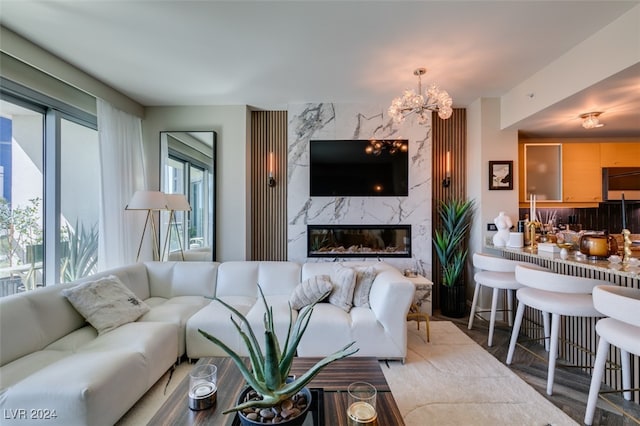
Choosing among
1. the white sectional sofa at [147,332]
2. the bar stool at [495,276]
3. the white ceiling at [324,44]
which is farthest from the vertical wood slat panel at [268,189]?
the bar stool at [495,276]

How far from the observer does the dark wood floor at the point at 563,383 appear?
1.86 metres

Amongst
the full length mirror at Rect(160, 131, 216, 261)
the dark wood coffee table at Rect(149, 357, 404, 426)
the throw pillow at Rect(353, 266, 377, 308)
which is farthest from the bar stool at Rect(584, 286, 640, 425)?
the full length mirror at Rect(160, 131, 216, 261)

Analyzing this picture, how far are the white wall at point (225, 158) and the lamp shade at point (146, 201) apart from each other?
2.63 feet

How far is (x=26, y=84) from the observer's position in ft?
8.24

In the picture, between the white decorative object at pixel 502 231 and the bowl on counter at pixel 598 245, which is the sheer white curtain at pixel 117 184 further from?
the bowl on counter at pixel 598 245

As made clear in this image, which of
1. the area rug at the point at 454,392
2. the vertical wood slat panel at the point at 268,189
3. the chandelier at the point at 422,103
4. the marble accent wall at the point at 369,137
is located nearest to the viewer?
the area rug at the point at 454,392

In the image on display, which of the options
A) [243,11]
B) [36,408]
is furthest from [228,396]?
[243,11]

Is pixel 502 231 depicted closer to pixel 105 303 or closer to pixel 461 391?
pixel 461 391

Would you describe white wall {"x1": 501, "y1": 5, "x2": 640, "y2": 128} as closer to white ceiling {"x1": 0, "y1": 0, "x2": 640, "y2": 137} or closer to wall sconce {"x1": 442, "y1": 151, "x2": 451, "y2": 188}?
white ceiling {"x1": 0, "y1": 0, "x2": 640, "y2": 137}

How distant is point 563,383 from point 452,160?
2.86m

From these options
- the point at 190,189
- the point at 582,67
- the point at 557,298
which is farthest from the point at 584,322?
the point at 190,189

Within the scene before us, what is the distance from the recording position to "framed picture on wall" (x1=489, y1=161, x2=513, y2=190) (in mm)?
3727

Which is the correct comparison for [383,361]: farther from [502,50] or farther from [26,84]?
[26,84]

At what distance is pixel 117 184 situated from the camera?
11.5 ft
